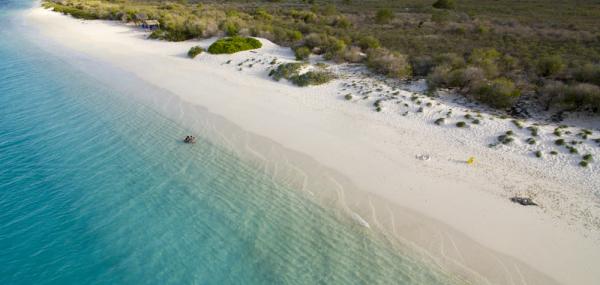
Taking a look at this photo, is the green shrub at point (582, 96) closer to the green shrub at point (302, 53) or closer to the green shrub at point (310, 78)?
the green shrub at point (310, 78)

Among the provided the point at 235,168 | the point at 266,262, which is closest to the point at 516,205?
the point at 266,262

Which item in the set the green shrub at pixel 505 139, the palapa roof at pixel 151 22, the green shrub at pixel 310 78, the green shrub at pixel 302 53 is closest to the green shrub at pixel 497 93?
the green shrub at pixel 505 139

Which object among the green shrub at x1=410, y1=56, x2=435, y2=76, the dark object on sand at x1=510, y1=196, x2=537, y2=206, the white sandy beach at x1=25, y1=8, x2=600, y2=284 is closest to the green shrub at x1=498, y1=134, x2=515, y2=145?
the white sandy beach at x1=25, y1=8, x2=600, y2=284

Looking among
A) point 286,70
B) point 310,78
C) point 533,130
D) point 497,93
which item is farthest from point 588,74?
point 286,70

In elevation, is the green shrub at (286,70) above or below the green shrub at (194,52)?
below

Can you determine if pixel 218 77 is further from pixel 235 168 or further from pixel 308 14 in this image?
pixel 308 14
